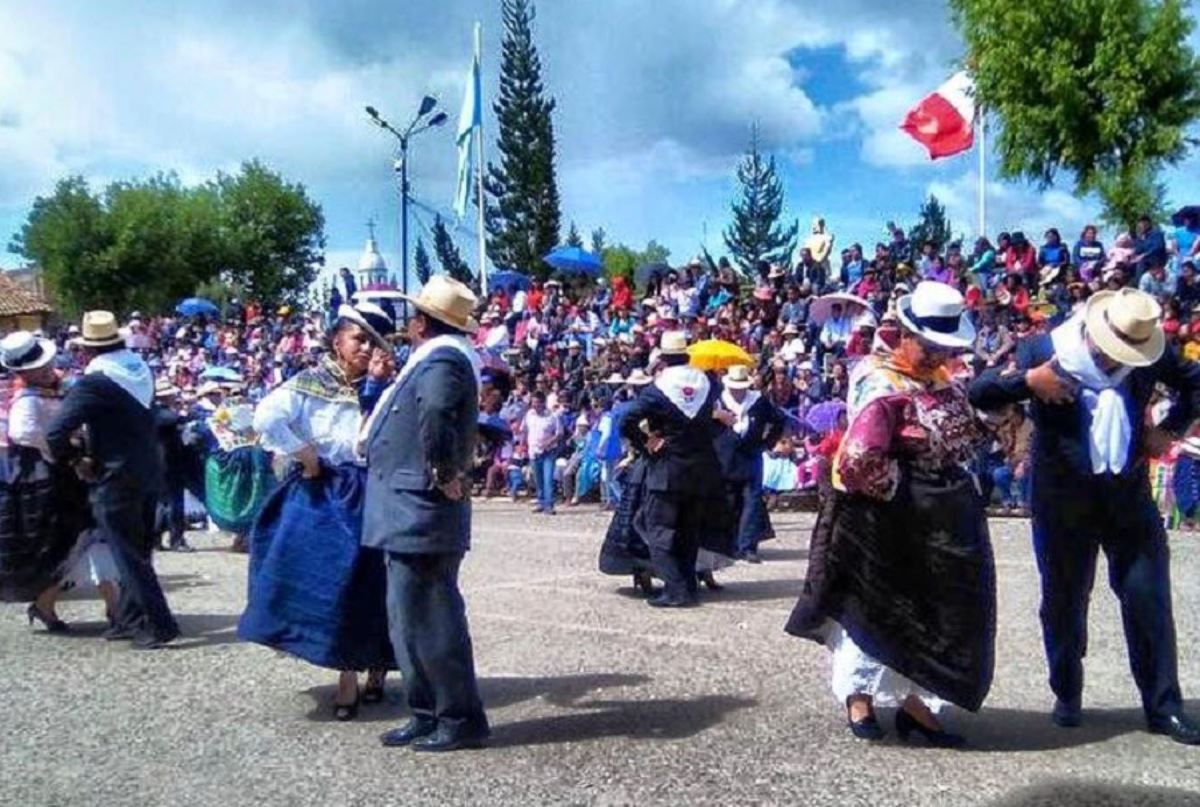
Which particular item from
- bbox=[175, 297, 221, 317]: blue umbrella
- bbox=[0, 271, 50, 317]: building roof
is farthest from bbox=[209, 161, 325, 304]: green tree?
bbox=[175, 297, 221, 317]: blue umbrella

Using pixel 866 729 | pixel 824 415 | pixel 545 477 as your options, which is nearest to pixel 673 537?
pixel 866 729

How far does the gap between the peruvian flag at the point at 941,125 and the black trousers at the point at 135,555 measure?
67.9ft

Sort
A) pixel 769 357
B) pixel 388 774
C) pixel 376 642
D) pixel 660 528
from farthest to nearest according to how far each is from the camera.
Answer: pixel 769 357 < pixel 660 528 < pixel 376 642 < pixel 388 774

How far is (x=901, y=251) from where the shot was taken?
22.3 metres

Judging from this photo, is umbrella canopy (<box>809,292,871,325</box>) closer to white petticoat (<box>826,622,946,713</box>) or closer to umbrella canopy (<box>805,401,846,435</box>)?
umbrella canopy (<box>805,401,846,435</box>)

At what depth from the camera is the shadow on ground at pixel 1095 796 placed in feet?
16.0

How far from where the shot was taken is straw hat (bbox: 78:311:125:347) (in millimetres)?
8320

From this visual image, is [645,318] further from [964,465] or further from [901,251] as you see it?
[964,465]

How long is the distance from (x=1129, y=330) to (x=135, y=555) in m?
5.72

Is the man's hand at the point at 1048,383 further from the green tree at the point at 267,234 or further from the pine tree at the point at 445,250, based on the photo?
the green tree at the point at 267,234

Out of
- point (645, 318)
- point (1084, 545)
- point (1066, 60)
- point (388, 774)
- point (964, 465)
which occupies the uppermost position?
point (1066, 60)

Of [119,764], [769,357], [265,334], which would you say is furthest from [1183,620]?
[265,334]

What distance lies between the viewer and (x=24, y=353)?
8625 mm

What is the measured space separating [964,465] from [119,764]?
3.80m
